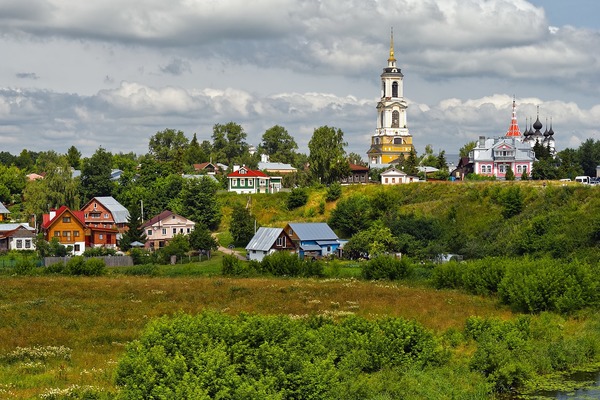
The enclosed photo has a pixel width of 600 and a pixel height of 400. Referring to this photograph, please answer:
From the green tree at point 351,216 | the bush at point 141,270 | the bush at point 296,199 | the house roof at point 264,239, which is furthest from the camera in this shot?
the bush at point 296,199

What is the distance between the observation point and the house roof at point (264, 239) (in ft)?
236

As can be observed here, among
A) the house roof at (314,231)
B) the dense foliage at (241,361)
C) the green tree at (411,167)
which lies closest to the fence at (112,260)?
the house roof at (314,231)

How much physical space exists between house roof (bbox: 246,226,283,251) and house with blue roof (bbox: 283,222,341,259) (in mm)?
1419

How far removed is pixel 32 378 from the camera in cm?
2550

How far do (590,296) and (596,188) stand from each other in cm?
3256

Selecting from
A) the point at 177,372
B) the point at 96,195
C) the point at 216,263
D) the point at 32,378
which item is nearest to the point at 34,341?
the point at 32,378

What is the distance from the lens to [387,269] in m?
57.8

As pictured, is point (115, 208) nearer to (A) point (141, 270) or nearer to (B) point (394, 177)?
(A) point (141, 270)

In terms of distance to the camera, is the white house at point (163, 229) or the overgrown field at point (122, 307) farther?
the white house at point (163, 229)

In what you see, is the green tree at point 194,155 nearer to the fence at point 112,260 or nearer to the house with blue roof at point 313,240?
the house with blue roof at point 313,240

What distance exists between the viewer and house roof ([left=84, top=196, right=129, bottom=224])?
87.3 m

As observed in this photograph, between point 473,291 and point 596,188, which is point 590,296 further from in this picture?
point 596,188

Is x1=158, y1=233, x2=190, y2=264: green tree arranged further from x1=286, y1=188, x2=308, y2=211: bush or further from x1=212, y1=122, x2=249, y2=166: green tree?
x1=212, y1=122, x2=249, y2=166: green tree

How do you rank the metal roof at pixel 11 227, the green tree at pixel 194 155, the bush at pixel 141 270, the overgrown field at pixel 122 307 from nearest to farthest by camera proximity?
the overgrown field at pixel 122 307, the bush at pixel 141 270, the metal roof at pixel 11 227, the green tree at pixel 194 155
